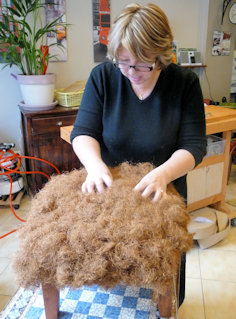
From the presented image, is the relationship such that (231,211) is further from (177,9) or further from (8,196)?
(177,9)

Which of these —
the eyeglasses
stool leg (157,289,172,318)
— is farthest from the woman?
stool leg (157,289,172,318)

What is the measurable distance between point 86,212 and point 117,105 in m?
0.44

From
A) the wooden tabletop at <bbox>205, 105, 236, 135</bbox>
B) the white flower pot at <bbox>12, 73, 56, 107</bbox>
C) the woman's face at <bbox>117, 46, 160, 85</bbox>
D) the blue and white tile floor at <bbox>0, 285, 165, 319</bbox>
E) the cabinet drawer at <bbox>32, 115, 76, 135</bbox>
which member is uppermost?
the woman's face at <bbox>117, 46, 160, 85</bbox>

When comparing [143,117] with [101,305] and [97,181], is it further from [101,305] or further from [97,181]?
[101,305]

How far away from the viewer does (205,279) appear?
1.72 meters

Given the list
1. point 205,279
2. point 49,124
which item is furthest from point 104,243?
point 49,124

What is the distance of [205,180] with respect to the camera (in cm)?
215

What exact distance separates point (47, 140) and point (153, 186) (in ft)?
5.54

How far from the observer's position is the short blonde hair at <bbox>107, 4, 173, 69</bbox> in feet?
2.59

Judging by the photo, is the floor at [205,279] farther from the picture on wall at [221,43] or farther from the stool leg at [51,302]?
the picture on wall at [221,43]

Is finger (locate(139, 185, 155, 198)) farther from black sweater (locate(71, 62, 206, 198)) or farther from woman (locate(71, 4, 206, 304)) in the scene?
black sweater (locate(71, 62, 206, 198))

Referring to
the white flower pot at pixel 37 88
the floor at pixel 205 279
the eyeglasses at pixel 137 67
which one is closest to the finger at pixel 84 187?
the eyeglasses at pixel 137 67

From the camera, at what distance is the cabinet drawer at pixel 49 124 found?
2.25m

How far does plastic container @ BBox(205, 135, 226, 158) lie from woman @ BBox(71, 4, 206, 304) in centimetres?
112
